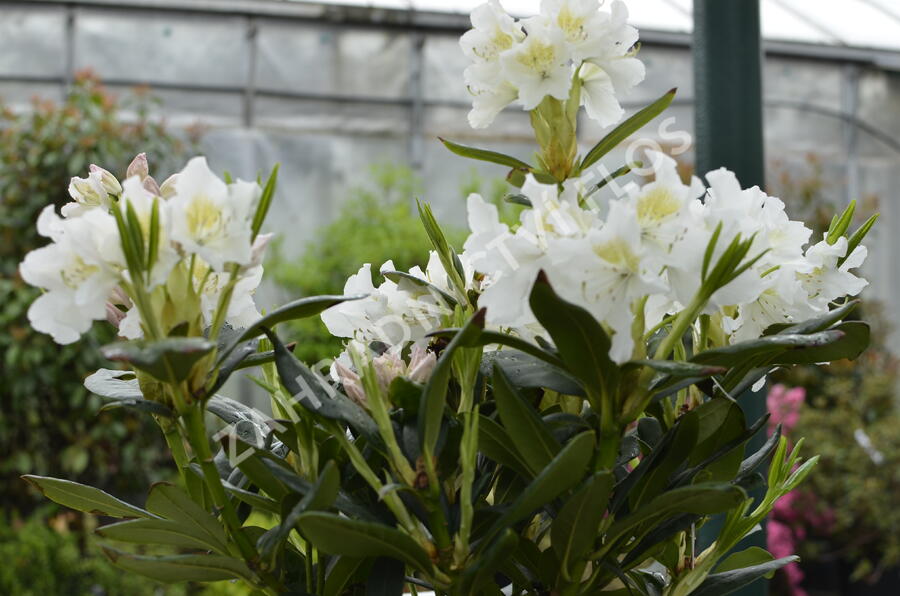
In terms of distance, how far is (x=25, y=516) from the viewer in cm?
388

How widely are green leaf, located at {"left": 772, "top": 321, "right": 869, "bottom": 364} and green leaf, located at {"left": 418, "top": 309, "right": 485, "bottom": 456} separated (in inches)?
8.3

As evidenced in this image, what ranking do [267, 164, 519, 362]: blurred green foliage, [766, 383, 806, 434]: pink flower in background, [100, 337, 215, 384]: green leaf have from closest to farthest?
[100, 337, 215, 384]: green leaf
[766, 383, 806, 434]: pink flower in background
[267, 164, 519, 362]: blurred green foliage

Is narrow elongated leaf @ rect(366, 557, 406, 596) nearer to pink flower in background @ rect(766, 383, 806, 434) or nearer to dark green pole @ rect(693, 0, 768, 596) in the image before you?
dark green pole @ rect(693, 0, 768, 596)

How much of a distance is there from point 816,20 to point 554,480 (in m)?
6.01

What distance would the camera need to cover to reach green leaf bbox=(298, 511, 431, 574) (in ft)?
1.56

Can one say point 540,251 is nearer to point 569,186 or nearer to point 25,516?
→ point 569,186

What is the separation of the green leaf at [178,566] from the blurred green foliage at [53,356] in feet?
9.91

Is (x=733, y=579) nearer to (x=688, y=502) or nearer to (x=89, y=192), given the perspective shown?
(x=688, y=502)

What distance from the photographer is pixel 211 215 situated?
50 centimetres

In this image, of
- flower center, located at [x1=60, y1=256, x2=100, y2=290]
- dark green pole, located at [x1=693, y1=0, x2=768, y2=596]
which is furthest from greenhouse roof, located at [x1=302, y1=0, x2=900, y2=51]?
flower center, located at [x1=60, y1=256, x2=100, y2=290]

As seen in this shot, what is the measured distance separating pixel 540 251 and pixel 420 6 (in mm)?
5035

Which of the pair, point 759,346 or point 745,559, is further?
point 745,559

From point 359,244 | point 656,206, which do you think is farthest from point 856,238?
point 359,244

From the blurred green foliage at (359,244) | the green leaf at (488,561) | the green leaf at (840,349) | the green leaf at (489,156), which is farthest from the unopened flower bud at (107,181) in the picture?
the blurred green foliage at (359,244)
